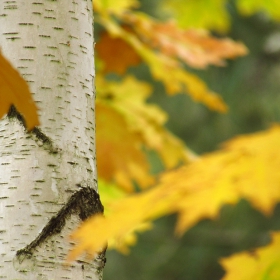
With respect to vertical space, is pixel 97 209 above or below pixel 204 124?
below

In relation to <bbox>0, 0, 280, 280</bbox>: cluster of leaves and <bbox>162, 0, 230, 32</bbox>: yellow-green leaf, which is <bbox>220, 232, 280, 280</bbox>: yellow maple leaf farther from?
<bbox>162, 0, 230, 32</bbox>: yellow-green leaf

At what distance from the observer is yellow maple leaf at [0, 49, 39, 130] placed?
518 mm

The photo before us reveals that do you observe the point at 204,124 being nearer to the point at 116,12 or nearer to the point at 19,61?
the point at 116,12

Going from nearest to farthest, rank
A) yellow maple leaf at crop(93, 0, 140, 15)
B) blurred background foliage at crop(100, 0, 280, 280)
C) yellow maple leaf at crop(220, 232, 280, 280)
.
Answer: yellow maple leaf at crop(220, 232, 280, 280), yellow maple leaf at crop(93, 0, 140, 15), blurred background foliage at crop(100, 0, 280, 280)

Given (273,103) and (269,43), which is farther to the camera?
(269,43)

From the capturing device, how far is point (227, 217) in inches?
183

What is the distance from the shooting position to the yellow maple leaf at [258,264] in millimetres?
721

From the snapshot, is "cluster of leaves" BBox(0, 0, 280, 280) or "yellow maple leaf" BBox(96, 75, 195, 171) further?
"yellow maple leaf" BBox(96, 75, 195, 171)

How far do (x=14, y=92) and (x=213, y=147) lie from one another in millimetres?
4263

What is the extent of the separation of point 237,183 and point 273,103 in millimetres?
4137

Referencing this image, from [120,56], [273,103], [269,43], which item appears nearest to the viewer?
[120,56]

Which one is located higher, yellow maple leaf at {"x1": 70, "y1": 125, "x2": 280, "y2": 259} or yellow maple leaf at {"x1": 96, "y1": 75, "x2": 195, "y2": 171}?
yellow maple leaf at {"x1": 96, "y1": 75, "x2": 195, "y2": 171}

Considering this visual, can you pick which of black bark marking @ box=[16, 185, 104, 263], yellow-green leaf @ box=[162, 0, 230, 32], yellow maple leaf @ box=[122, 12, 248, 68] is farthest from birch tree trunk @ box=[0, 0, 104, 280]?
yellow-green leaf @ box=[162, 0, 230, 32]

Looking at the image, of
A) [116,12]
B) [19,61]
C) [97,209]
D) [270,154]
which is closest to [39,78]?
[19,61]
